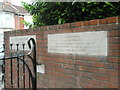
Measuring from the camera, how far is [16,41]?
14.0 ft

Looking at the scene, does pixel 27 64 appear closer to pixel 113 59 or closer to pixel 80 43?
pixel 80 43

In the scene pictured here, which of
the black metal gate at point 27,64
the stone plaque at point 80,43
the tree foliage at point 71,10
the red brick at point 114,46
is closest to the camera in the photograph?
the red brick at point 114,46

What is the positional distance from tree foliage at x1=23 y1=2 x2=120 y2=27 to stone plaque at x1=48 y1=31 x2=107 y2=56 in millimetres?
625

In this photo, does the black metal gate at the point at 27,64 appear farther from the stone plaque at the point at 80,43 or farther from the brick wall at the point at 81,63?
the stone plaque at the point at 80,43

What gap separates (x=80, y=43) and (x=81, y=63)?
319mm

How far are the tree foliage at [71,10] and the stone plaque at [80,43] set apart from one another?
2.05 feet

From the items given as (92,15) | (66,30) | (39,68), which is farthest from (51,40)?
(92,15)

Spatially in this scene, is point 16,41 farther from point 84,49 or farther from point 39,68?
point 84,49

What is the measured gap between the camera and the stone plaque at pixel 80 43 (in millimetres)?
2314

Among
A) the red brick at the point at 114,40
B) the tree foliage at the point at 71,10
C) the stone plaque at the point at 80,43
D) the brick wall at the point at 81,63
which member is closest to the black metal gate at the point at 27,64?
the brick wall at the point at 81,63

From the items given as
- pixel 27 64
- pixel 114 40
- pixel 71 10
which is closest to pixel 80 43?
pixel 114 40

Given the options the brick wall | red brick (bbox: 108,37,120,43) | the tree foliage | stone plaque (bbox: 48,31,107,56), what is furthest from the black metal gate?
red brick (bbox: 108,37,120,43)

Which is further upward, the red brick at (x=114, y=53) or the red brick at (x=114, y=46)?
the red brick at (x=114, y=46)

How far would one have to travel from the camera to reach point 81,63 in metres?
2.60
